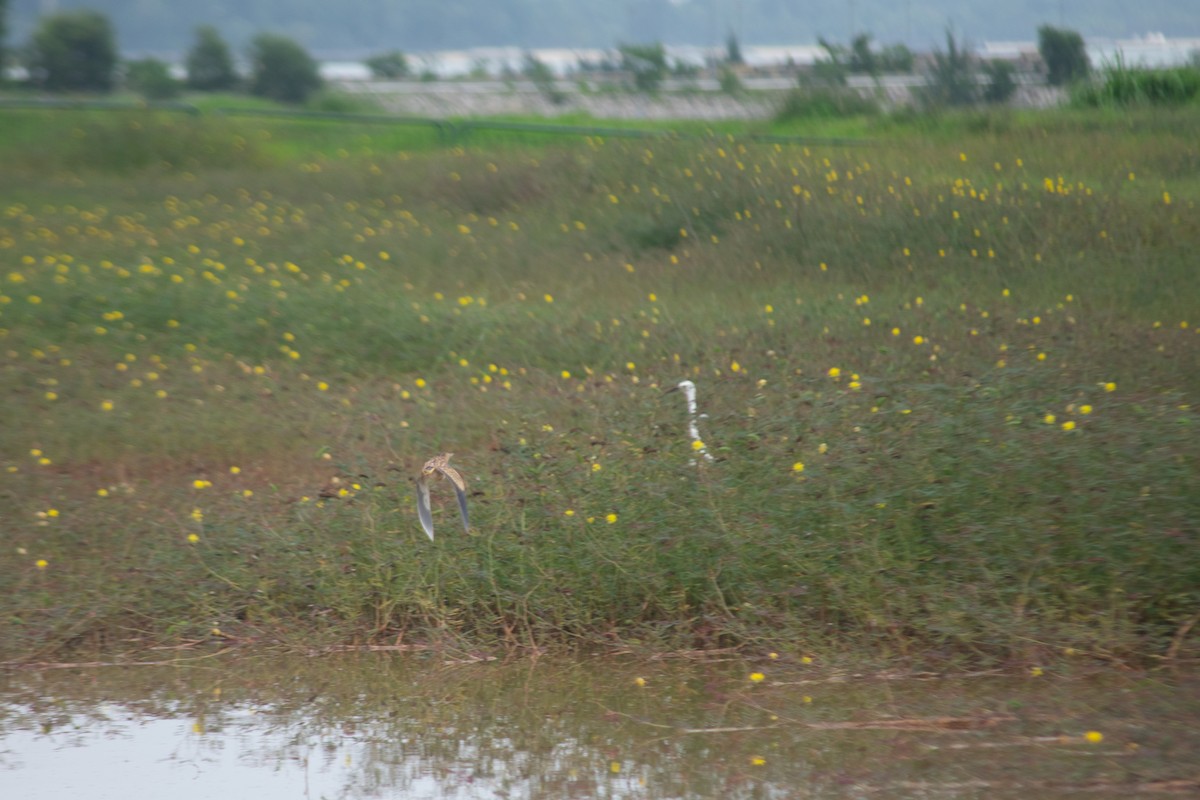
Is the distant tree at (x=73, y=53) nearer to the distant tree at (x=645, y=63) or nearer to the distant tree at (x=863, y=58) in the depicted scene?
the distant tree at (x=645, y=63)

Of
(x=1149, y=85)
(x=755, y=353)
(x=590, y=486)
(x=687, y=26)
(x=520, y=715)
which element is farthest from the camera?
(x=687, y=26)

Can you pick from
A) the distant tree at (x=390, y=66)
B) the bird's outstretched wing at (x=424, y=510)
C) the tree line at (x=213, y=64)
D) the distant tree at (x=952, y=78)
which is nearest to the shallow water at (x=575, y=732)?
the bird's outstretched wing at (x=424, y=510)

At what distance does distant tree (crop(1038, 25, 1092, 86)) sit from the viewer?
17562 mm

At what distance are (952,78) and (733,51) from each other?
42.5 ft

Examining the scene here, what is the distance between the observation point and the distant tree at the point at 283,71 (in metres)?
25.9

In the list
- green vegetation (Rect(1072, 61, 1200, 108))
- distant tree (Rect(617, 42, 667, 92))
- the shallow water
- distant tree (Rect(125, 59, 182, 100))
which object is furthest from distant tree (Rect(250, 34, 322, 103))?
the shallow water

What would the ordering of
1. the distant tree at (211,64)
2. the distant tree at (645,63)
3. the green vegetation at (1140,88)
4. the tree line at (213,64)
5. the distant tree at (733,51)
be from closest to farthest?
the green vegetation at (1140,88)
the distant tree at (645,63)
the tree line at (213,64)
the distant tree at (211,64)
the distant tree at (733,51)

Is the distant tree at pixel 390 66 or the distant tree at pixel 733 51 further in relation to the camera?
the distant tree at pixel 390 66

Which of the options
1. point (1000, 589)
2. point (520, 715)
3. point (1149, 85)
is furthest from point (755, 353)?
point (1149, 85)

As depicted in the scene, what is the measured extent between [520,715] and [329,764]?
68cm

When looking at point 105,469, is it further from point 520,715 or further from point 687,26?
point 687,26

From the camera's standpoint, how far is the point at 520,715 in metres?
4.57

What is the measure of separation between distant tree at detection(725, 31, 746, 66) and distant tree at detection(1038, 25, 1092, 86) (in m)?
9.59

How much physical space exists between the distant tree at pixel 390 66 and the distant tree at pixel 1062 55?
15.7 meters
